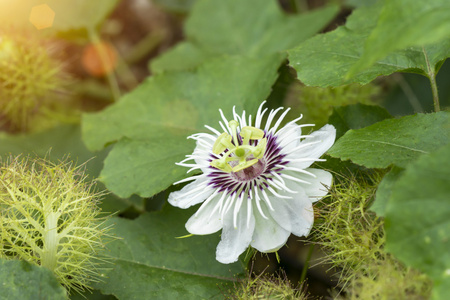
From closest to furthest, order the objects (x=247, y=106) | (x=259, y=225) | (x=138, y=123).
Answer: (x=259, y=225) → (x=247, y=106) → (x=138, y=123)

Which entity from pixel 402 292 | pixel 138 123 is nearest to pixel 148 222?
pixel 138 123

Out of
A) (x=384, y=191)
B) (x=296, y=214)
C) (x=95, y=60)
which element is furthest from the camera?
(x=95, y=60)

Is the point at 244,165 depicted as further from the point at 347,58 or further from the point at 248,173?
the point at 347,58

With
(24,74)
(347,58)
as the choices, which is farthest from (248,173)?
(24,74)

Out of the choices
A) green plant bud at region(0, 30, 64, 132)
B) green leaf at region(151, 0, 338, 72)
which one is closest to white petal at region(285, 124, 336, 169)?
green leaf at region(151, 0, 338, 72)

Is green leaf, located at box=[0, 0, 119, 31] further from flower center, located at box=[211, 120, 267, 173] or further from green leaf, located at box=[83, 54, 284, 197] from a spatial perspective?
flower center, located at box=[211, 120, 267, 173]

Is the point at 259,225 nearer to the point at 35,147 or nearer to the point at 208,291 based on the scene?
the point at 208,291


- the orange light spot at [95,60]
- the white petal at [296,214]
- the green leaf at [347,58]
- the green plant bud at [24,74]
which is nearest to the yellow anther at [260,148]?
the white petal at [296,214]
